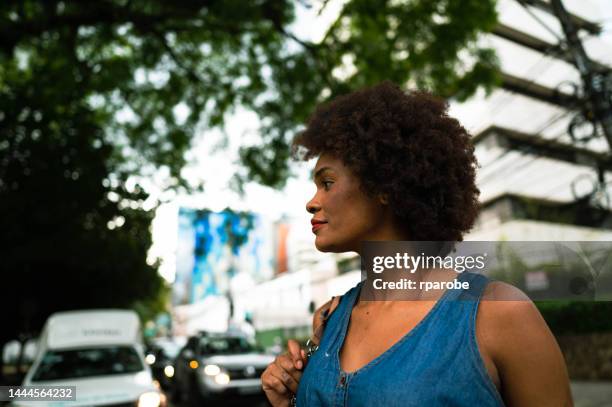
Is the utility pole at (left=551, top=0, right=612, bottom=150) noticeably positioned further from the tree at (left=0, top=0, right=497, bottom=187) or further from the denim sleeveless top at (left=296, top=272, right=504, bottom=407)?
the denim sleeveless top at (left=296, top=272, right=504, bottom=407)

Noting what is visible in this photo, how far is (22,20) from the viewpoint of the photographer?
7.83 meters

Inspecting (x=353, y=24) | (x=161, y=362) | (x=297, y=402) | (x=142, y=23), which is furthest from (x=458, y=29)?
(x=161, y=362)

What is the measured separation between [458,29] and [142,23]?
5.01 meters

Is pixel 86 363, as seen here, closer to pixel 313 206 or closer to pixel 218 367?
pixel 218 367

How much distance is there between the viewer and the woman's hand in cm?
145

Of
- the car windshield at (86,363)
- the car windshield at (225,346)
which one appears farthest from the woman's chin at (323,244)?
the car windshield at (225,346)

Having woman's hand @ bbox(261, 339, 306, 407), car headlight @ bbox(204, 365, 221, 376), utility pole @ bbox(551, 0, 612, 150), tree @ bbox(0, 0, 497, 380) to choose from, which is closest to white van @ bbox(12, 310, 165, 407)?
car headlight @ bbox(204, 365, 221, 376)

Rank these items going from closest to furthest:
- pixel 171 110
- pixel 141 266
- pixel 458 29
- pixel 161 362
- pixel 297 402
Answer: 1. pixel 297 402
2. pixel 458 29
3. pixel 171 110
4. pixel 161 362
5. pixel 141 266

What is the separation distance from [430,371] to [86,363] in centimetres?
679

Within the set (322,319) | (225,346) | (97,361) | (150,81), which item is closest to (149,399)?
(97,361)

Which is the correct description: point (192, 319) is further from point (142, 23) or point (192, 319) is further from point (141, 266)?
point (142, 23)

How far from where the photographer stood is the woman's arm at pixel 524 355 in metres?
1.05

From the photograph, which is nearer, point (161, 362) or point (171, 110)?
point (171, 110)

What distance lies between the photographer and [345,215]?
142 centimetres
